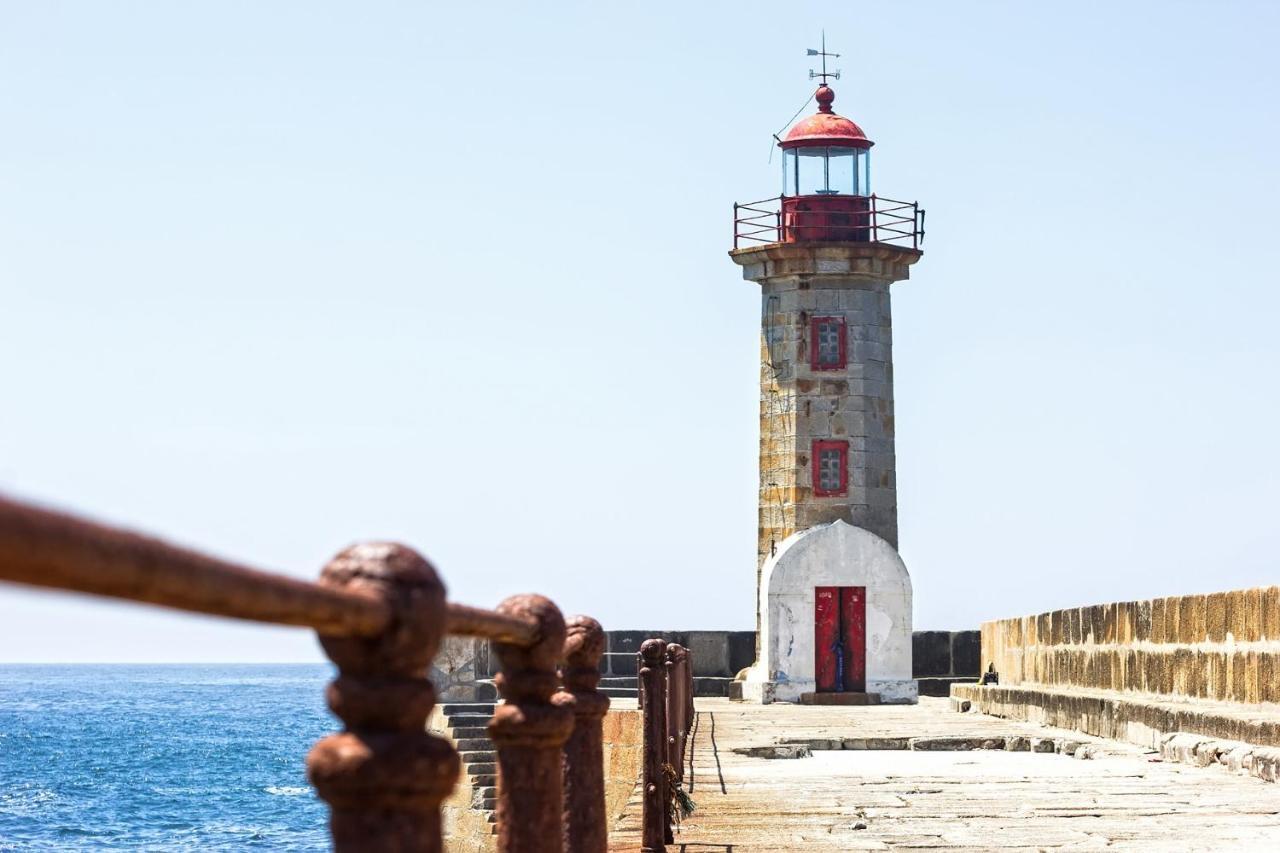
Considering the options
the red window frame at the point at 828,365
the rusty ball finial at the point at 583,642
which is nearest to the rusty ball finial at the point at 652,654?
the rusty ball finial at the point at 583,642

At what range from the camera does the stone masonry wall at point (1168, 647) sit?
12492 millimetres

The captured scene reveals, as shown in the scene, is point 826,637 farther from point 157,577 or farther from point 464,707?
point 157,577

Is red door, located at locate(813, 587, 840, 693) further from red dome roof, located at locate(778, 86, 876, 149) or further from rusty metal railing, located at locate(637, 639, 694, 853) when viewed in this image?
rusty metal railing, located at locate(637, 639, 694, 853)

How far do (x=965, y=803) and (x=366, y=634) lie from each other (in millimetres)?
8296

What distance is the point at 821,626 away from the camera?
27516 millimetres

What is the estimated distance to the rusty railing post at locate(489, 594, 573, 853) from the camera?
3.51 meters

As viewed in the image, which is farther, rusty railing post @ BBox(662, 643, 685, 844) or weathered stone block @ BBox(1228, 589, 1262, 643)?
weathered stone block @ BBox(1228, 589, 1262, 643)

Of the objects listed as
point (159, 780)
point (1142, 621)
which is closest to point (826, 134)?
point (1142, 621)

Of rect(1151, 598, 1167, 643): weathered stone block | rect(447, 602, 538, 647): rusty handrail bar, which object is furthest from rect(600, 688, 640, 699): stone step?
rect(447, 602, 538, 647): rusty handrail bar

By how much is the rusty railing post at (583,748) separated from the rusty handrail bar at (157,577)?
216cm

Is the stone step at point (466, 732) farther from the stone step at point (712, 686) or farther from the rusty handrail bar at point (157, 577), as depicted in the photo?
the rusty handrail bar at point (157, 577)

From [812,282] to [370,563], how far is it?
26.3m

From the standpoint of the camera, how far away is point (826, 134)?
30.2 metres

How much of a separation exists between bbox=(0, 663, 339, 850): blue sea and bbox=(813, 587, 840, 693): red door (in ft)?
51.1
